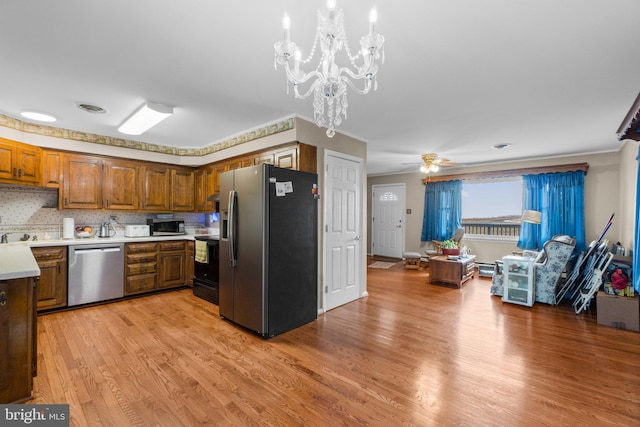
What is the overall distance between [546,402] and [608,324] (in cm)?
221

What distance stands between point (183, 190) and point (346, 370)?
4075 millimetres

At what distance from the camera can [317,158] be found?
3.54 metres

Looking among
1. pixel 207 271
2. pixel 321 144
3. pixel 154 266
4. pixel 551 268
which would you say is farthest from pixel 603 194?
pixel 154 266

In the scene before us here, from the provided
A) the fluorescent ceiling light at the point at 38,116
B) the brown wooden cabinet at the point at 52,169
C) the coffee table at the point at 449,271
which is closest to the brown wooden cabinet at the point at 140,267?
the brown wooden cabinet at the point at 52,169

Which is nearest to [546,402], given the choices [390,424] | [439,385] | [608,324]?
[439,385]

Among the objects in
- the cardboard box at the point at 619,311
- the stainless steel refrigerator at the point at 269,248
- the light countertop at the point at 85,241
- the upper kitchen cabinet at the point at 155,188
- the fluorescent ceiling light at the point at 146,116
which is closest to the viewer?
the stainless steel refrigerator at the point at 269,248

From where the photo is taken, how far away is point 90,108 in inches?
124

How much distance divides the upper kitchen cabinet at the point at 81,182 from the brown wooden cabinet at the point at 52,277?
2.27 feet

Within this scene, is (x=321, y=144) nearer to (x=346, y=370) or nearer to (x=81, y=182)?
(x=346, y=370)

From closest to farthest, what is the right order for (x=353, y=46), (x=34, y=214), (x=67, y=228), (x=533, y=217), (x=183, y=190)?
(x=353, y=46), (x=34, y=214), (x=67, y=228), (x=183, y=190), (x=533, y=217)

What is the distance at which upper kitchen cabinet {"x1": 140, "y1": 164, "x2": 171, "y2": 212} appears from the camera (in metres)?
4.59

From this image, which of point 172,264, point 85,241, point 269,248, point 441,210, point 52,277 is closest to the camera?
point 269,248

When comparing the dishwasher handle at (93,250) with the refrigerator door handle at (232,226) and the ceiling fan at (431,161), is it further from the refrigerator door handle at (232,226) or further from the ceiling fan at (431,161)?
the ceiling fan at (431,161)

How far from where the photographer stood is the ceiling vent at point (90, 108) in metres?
3.04
